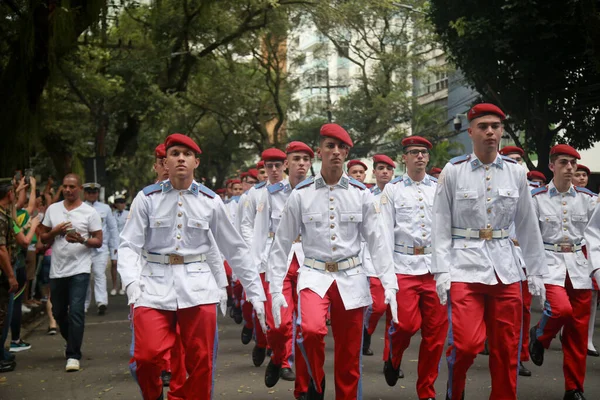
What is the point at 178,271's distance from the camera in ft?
21.1

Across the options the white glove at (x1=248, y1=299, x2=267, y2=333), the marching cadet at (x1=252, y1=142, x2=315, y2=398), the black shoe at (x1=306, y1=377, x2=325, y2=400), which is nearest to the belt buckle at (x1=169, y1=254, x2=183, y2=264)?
the white glove at (x1=248, y1=299, x2=267, y2=333)

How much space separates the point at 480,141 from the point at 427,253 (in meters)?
2.34

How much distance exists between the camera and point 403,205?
9102 mm

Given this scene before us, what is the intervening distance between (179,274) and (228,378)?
3098 millimetres

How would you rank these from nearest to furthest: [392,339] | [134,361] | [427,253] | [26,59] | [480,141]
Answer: [134,361]
[480,141]
[392,339]
[427,253]
[26,59]

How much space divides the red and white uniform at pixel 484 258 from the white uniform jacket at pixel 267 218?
8.69 feet

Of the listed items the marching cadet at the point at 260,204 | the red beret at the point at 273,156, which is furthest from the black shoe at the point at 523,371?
the red beret at the point at 273,156

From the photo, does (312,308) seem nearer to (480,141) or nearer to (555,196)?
(480,141)

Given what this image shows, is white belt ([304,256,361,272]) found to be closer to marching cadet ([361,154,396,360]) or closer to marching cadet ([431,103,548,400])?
marching cadet ([361,154,396,360])

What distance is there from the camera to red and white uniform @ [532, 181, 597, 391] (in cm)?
767

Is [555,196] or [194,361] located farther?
[555,196]

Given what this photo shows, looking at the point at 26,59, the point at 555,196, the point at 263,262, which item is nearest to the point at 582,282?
the point at 555,196

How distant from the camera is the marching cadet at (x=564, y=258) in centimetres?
811

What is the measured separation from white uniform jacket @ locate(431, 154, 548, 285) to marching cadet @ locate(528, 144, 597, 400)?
4.13ft
